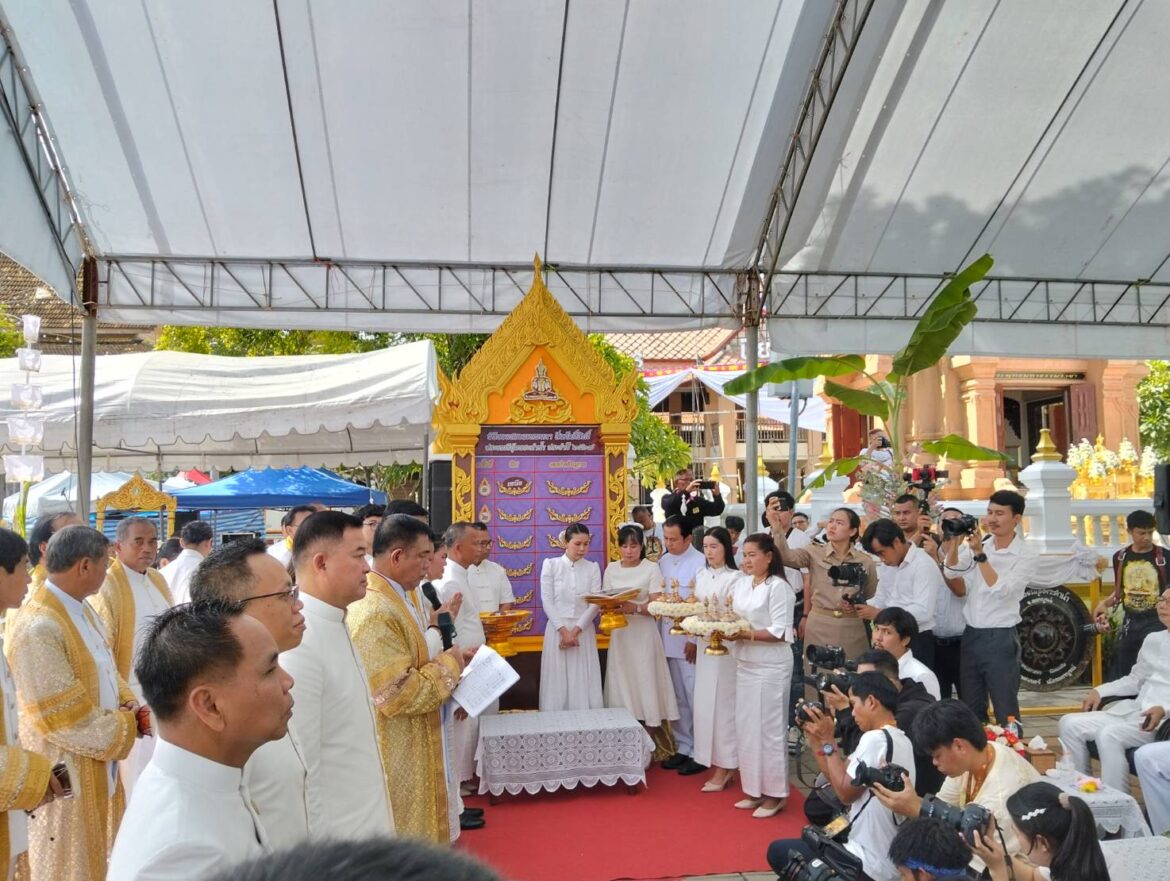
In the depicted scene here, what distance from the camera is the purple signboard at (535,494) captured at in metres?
6.83

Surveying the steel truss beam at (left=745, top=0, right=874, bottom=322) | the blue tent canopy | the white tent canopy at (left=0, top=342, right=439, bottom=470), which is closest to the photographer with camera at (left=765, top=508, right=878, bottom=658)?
the steel truss beam at (left=745, top=0, right=874, bottom=322)

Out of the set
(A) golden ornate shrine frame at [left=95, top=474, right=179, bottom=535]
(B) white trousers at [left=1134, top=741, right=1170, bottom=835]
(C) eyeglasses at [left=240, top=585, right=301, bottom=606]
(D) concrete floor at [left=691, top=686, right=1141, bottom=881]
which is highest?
(A) golden ornate shrine frame at [left=95, top=474, right=179, bottom=535]

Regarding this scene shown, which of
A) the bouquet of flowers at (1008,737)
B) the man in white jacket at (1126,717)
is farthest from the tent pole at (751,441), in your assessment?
the bouquet of flowers at (1008,737)

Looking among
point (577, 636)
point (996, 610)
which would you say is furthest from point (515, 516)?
point (996, 610)

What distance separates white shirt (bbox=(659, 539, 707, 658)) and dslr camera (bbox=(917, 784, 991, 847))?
3.76 metres

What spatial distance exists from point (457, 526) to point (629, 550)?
54.8 inches

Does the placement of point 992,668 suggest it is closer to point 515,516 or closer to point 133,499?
point 515,516

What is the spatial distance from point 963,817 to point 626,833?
2.78 meters

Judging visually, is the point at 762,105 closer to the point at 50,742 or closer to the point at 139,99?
the point at 139,99

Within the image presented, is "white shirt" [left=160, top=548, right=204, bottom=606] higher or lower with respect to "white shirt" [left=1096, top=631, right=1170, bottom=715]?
higher

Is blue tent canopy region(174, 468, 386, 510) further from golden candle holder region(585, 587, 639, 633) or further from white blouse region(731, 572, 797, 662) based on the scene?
white blouse region(731, 572, 797, 662)

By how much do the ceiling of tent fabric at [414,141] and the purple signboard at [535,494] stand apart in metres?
1.74

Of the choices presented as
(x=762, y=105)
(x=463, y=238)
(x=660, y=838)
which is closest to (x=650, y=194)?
(x=762, y=105)

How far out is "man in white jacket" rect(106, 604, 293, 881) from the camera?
138 cm
